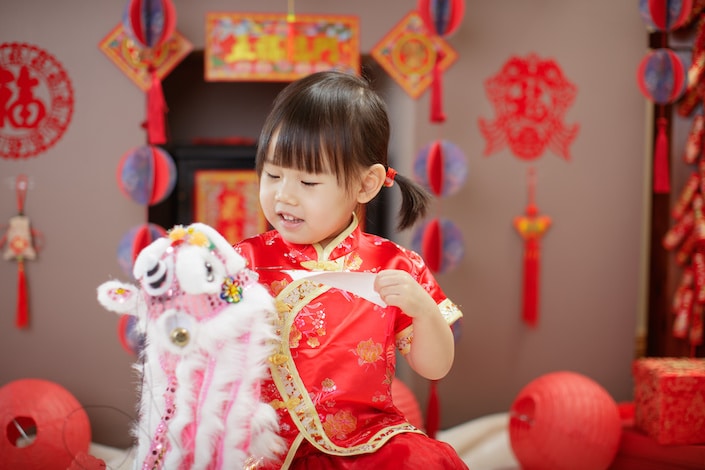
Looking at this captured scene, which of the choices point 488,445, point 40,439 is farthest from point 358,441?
point 488,445

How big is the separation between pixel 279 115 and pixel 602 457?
1545mm

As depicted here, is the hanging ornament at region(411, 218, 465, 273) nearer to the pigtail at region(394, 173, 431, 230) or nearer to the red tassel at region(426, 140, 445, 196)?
the red tassel at region(426, 140, 445, 196)

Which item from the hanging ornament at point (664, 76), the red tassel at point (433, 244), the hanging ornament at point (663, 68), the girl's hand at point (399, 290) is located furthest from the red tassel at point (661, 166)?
the girl's hand at point (399, 290)

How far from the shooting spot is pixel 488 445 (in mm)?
2395

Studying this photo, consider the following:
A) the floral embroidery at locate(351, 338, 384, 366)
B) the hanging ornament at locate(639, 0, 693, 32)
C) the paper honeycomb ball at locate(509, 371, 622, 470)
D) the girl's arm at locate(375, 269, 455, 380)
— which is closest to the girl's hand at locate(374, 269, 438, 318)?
the girl's arm at locate(375, 269, 455, 380)

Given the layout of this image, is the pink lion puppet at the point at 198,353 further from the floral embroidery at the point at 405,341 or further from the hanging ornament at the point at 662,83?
the hanging ornament at the point at 662,83

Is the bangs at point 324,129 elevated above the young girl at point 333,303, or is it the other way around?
the bangs at point 324,129

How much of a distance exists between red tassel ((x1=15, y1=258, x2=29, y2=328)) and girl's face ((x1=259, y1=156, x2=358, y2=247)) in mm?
1577

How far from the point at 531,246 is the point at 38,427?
5.94ft

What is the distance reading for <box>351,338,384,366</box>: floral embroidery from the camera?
1189mm

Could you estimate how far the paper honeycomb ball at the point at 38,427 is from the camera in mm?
1884

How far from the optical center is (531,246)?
255 centimetres

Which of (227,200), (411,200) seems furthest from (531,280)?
(411,200)

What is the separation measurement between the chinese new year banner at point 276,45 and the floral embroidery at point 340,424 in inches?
61.2
